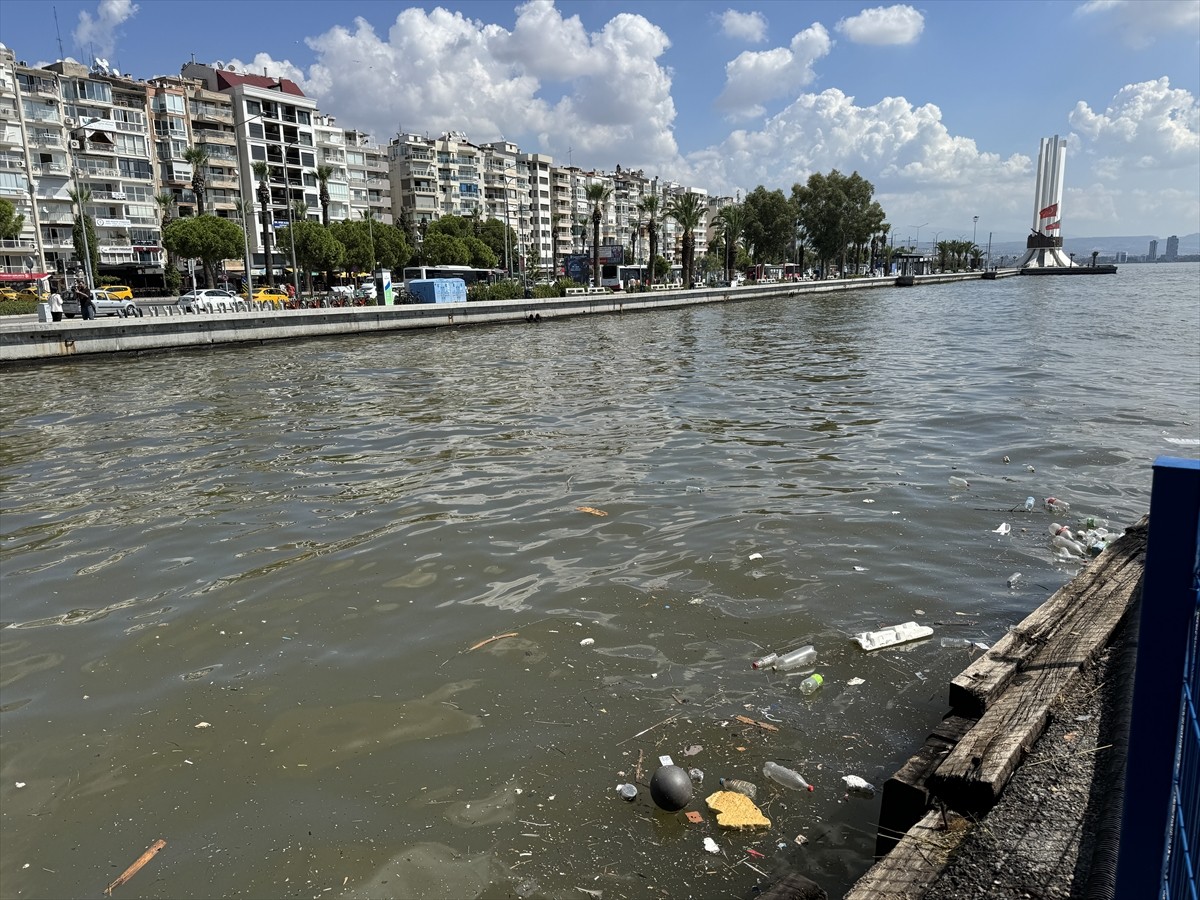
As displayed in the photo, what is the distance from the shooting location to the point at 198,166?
7806cm

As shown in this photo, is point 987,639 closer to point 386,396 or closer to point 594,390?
point 594,390

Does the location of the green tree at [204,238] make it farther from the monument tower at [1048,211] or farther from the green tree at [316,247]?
the monument tower at [1048,211]

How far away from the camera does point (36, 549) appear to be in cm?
809

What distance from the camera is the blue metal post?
1.46 m

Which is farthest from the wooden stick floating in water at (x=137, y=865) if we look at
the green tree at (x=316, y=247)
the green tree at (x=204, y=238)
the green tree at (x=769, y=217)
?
the green tree at (x=769, y=217)

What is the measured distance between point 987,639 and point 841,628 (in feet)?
3.26

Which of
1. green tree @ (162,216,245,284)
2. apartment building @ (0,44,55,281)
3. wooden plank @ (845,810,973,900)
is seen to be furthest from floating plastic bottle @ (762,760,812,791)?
apartment building @ (0,44,55,281)

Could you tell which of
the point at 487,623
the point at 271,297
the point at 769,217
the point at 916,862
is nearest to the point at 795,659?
the point at 487,623

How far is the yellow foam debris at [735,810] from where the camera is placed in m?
3.75

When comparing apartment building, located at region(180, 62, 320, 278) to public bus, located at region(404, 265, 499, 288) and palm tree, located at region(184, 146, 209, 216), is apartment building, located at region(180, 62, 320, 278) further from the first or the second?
public bus, located at region(404, 265, 499, 288)

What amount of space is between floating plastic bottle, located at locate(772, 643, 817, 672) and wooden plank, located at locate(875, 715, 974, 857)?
166 cm

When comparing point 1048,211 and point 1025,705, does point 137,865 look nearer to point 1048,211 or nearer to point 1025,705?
point 1025,705

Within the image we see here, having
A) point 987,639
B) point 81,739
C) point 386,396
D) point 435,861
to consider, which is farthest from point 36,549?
point 386,396

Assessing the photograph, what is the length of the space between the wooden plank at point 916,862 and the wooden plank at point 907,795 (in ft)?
0.60
